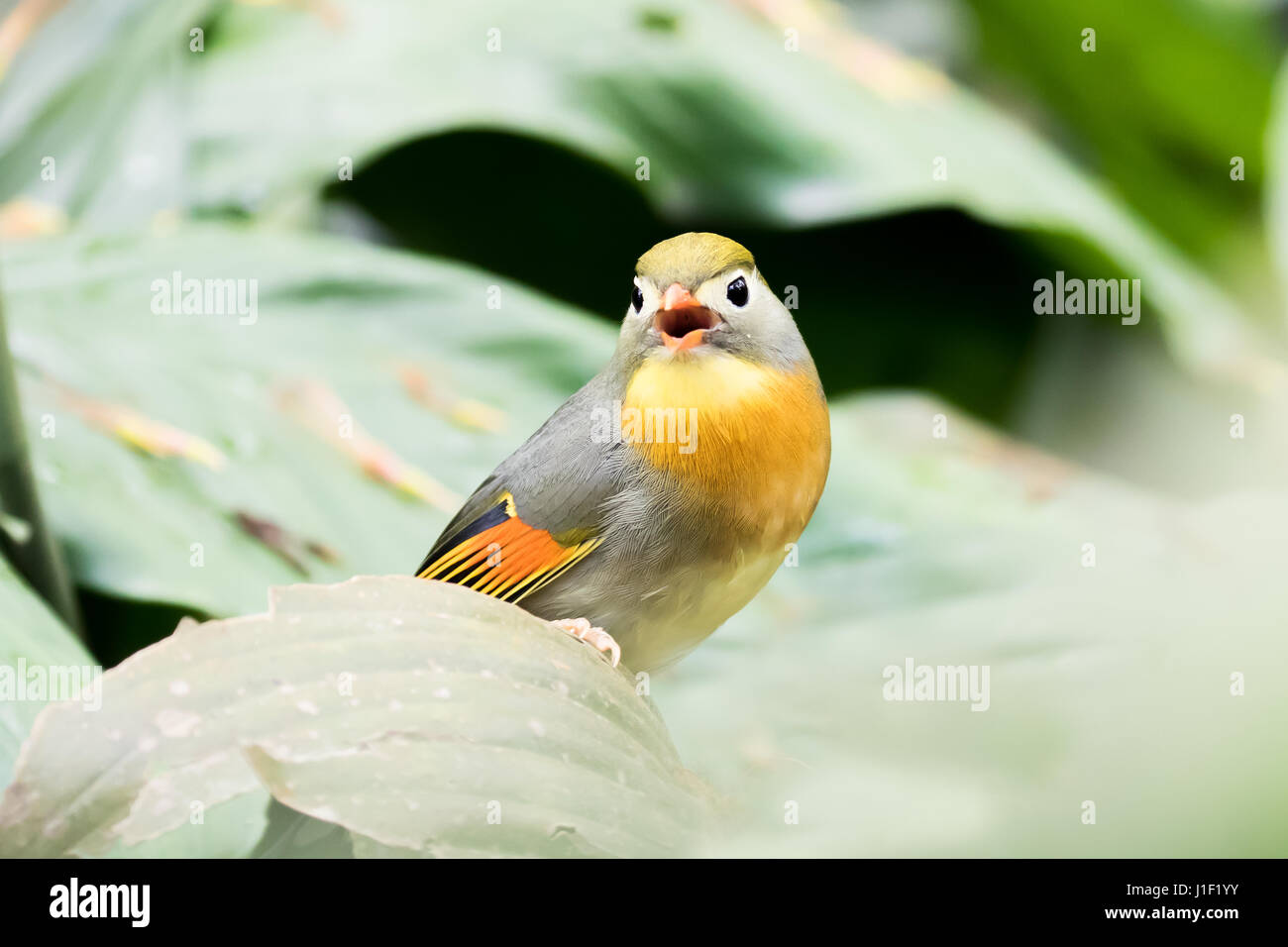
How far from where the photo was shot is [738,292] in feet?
4.06

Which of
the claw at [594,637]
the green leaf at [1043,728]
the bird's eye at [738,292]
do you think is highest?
the bird's eye at [738,292]

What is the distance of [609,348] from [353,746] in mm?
1137

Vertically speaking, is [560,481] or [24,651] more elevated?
[560,481]

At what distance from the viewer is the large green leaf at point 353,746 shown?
800 mm

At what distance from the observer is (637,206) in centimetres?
233

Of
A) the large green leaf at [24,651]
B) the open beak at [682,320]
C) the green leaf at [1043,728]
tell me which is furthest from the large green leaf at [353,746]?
the open beak at [682,320]

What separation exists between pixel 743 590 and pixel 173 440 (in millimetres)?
798

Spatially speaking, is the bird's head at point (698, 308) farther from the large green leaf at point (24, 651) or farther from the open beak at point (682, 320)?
the large green leaf at point (24, 651)

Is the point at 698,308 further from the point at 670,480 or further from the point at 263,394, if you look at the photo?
the point at 263,394

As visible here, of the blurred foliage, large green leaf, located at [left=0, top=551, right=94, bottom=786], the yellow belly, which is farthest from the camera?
the yellow belly

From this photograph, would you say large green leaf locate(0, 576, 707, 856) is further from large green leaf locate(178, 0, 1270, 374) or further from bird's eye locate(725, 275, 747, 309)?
large green leaf locate(178, 0, 1270, 374)

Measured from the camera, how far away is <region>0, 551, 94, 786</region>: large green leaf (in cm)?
108

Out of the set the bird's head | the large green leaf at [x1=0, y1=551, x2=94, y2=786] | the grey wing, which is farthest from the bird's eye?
the large green leaf at [x1=0, y1=551, x2=94, y2=786]

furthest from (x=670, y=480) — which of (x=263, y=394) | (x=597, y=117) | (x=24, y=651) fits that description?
(x=597, y=117)
